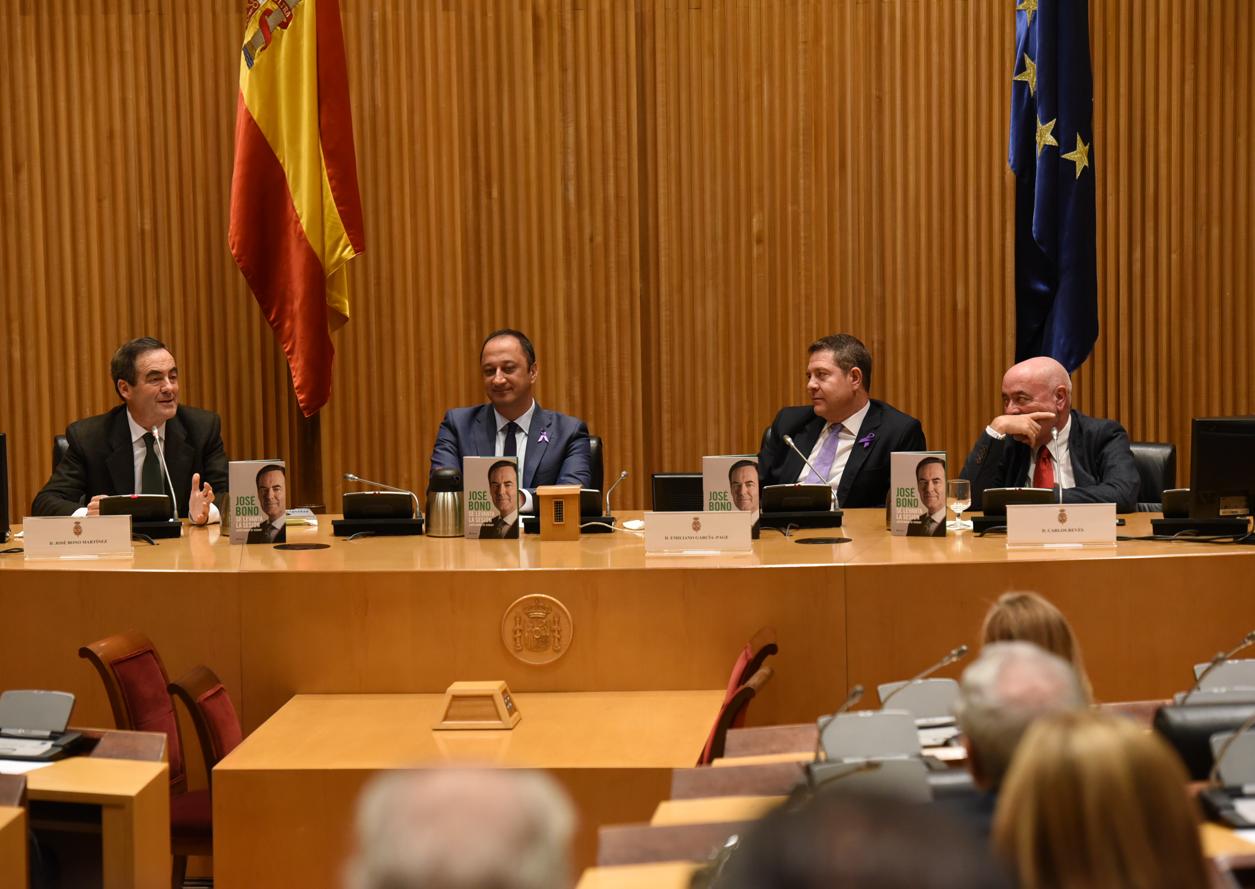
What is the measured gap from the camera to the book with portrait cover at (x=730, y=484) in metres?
4.38

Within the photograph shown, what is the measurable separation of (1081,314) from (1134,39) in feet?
4.55

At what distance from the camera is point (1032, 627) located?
2.37 metres

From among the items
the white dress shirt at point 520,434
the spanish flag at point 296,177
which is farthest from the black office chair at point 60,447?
the white dress shirt at point 520,434

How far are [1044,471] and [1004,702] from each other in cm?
323

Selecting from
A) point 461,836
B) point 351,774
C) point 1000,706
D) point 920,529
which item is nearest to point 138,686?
→ point 351,774

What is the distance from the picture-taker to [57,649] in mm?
3963

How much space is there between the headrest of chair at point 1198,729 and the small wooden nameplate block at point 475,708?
1564 mm

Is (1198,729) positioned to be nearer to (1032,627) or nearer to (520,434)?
(1032,627)

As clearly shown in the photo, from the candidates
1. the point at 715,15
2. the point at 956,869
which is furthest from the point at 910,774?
the point at 715,15

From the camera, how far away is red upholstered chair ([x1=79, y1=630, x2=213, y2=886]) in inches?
134

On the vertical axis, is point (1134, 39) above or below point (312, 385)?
above

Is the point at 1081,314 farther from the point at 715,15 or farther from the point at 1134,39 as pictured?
the point at 715,15

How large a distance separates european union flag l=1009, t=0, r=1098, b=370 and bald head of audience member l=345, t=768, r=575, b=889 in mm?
5328

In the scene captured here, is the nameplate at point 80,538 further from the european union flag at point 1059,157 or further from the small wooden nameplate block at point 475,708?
the european union flag at point 1059,157
